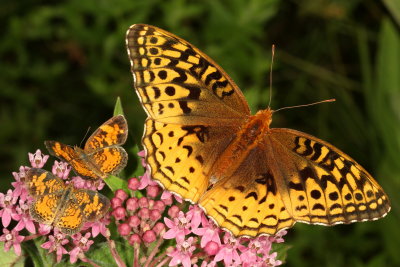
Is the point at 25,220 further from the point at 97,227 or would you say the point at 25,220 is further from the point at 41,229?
the point at 97,227

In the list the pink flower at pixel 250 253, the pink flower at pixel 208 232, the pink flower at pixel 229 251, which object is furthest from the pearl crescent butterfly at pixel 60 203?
the pink flower at pixel 250 253

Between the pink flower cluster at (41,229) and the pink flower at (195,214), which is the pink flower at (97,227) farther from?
the pink flower at (195,214)

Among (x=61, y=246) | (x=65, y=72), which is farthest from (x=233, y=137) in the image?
(x=65, y=72)

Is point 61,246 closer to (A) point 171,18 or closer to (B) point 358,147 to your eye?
(A) point 171,18

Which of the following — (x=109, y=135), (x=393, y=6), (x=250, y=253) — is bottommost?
(x=250, y=253)

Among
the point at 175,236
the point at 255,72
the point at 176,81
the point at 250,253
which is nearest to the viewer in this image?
the point at 175,236

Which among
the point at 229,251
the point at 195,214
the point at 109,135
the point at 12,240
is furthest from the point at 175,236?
the point at 12,240
